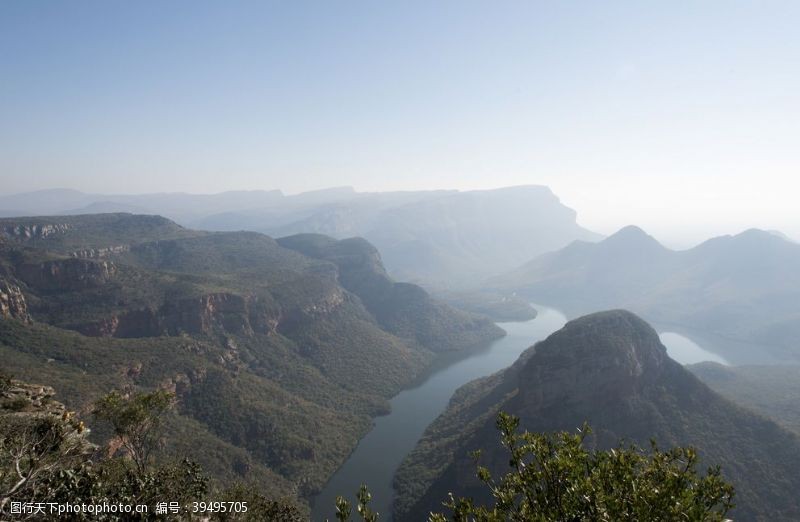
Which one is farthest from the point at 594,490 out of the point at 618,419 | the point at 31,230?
the point at 31,230

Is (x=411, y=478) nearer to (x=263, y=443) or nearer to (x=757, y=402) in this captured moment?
(x=263, y=443)

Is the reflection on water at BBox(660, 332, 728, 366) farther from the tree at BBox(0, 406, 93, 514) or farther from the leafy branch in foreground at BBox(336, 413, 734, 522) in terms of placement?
the tree at BBox(0, 406, 93, 514)

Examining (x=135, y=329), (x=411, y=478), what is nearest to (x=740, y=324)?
(x=411, y=478)

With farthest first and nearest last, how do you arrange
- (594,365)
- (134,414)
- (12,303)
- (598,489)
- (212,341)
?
(212,341), (12,303), (594,365), (134,414), (598,489)

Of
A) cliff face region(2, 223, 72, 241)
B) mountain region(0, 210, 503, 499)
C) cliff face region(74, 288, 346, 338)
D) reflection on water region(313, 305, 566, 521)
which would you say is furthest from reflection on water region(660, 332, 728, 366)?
cliff face region(2, 223, 72, 241)

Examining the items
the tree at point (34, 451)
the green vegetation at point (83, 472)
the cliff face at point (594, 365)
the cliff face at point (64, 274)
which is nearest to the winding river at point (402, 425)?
the cliff face at point (594, 365)

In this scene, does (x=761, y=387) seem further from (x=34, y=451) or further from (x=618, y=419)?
(x=34, y=451)
